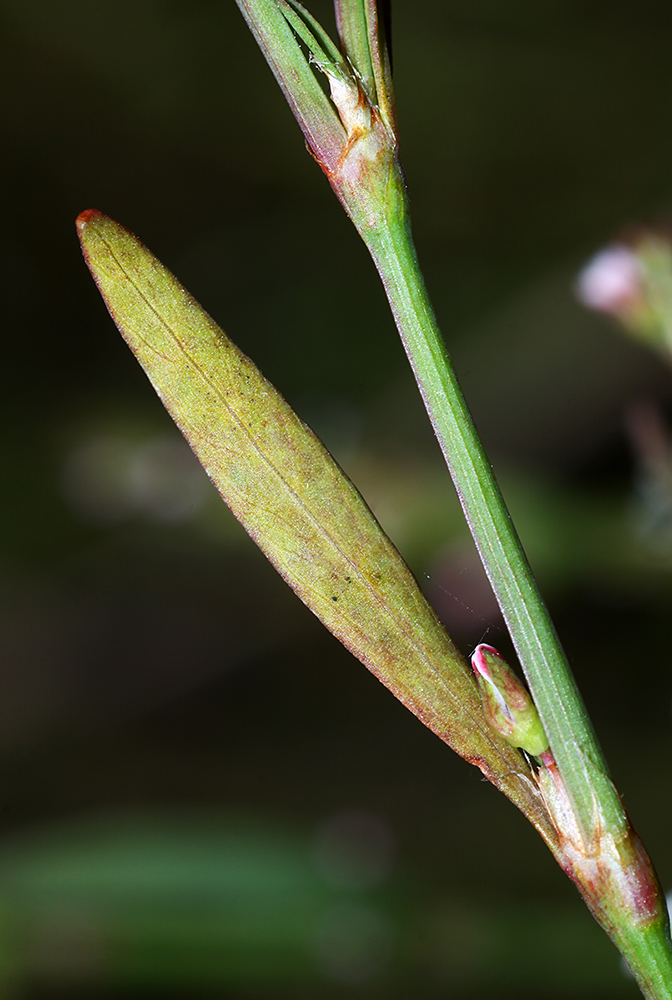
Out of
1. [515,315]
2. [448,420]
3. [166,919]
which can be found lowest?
[166,919]

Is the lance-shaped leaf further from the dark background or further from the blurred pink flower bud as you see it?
the dark background

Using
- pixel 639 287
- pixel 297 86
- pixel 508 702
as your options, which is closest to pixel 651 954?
pixel 508 702

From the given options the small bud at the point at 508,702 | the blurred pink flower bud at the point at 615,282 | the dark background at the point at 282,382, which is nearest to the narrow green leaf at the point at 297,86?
the small bud at the point at 508,702

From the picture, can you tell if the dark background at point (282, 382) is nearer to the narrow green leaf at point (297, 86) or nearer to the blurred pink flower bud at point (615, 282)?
the blurred pink flower bud at point (615, 282)

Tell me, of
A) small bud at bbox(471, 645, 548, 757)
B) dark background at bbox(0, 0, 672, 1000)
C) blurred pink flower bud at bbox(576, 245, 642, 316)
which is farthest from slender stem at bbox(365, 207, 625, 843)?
dark background at bbox(0, 0, 672, 1000)

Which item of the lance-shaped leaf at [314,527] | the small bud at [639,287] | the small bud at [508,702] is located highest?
the small bud at [639,287]

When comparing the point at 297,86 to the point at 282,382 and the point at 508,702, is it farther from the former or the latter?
the point at 282,382

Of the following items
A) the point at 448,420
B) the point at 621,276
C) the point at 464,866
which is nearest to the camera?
the point at 448,420

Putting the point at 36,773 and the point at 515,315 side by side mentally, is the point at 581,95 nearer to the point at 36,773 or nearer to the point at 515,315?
the point at 515,315

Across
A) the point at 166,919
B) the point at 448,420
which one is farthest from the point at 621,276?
the point at 166,919
